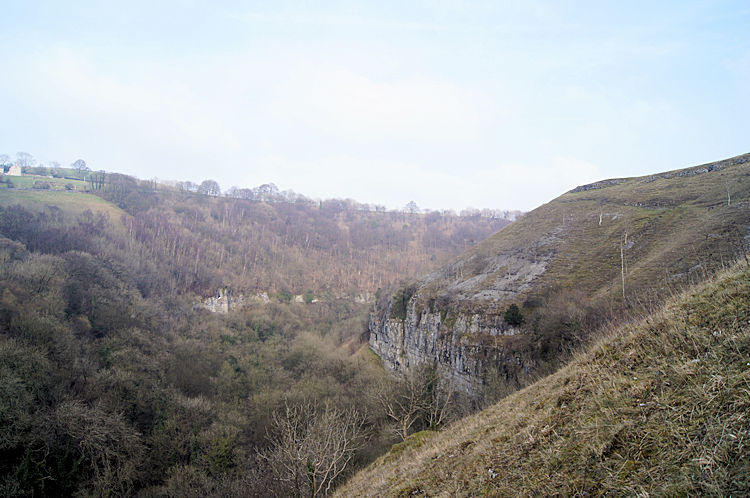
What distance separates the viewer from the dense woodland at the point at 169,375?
19.5 meters

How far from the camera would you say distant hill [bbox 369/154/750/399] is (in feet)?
76.1

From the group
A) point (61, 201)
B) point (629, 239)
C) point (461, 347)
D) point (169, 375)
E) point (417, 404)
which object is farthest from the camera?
point (61, 201)

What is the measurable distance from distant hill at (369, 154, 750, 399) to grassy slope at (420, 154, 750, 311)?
14 cm

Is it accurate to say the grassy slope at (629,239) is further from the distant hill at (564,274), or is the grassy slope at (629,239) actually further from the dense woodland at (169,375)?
the dense woodland at (169,375)

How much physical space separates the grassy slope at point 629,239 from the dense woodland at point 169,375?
1618 cm

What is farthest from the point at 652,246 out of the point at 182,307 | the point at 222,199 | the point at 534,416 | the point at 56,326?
the point at 222,199

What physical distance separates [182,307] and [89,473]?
57.2m

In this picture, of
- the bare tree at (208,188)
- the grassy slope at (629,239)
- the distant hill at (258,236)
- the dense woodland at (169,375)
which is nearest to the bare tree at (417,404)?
the dense woodland at (169,375)

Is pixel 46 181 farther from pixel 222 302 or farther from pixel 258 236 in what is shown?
pixel 222 302

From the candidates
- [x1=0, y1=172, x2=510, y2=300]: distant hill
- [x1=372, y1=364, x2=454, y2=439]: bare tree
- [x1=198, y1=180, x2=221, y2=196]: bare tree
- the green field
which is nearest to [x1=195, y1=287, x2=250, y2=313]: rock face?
[x1=0, y1=172, x2=510, y2=300]: distant hill

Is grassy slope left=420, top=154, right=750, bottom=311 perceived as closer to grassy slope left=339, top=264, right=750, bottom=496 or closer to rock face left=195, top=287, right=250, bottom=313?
grassy slope left=339, top=264, right=750, bottom=496

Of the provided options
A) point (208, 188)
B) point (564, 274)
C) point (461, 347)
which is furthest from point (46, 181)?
point (564, 274)

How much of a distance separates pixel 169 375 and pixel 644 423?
4741 cm

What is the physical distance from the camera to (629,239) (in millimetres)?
34094
